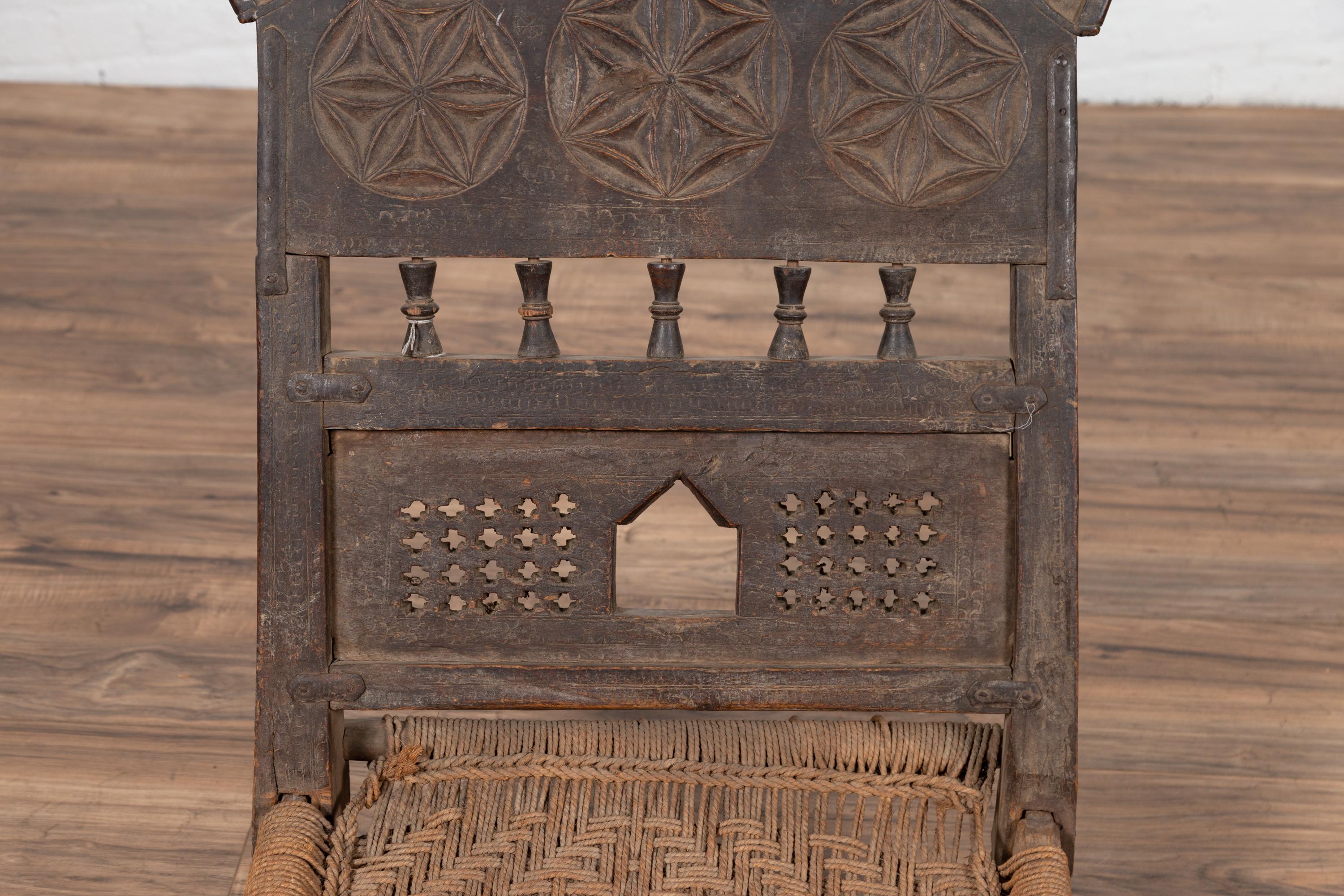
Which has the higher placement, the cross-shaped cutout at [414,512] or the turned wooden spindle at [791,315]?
the turned wooden spindle at [791,315]

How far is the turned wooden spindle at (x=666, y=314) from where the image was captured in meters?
1.06

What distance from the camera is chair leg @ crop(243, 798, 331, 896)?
1.03 metres

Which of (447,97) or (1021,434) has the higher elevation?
(447,97)

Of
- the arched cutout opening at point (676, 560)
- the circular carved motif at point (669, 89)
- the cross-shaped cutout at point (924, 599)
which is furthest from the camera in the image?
the arched cutout opening at point (676, 560)

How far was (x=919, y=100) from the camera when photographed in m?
1.02

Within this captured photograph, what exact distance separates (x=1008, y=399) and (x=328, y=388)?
1.80 feet

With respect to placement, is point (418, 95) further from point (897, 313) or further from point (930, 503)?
point (930, 503)

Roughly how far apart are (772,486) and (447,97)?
0.41 meters

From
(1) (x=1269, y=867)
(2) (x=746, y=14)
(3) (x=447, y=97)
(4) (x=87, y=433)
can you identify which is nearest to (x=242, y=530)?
(4) (x=87, y=433)

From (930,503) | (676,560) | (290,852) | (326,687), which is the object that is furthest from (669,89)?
(676,560)

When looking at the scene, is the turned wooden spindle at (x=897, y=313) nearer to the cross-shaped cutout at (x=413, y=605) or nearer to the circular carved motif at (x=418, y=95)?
the circular carved motif at (x=418, y=95)

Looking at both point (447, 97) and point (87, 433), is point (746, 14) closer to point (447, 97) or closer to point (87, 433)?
point (447, 97)

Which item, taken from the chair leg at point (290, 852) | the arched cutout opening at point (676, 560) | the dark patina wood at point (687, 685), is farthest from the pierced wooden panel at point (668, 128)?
the arched cutout opening at point (676, 560)

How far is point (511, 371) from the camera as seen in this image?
1062mm
